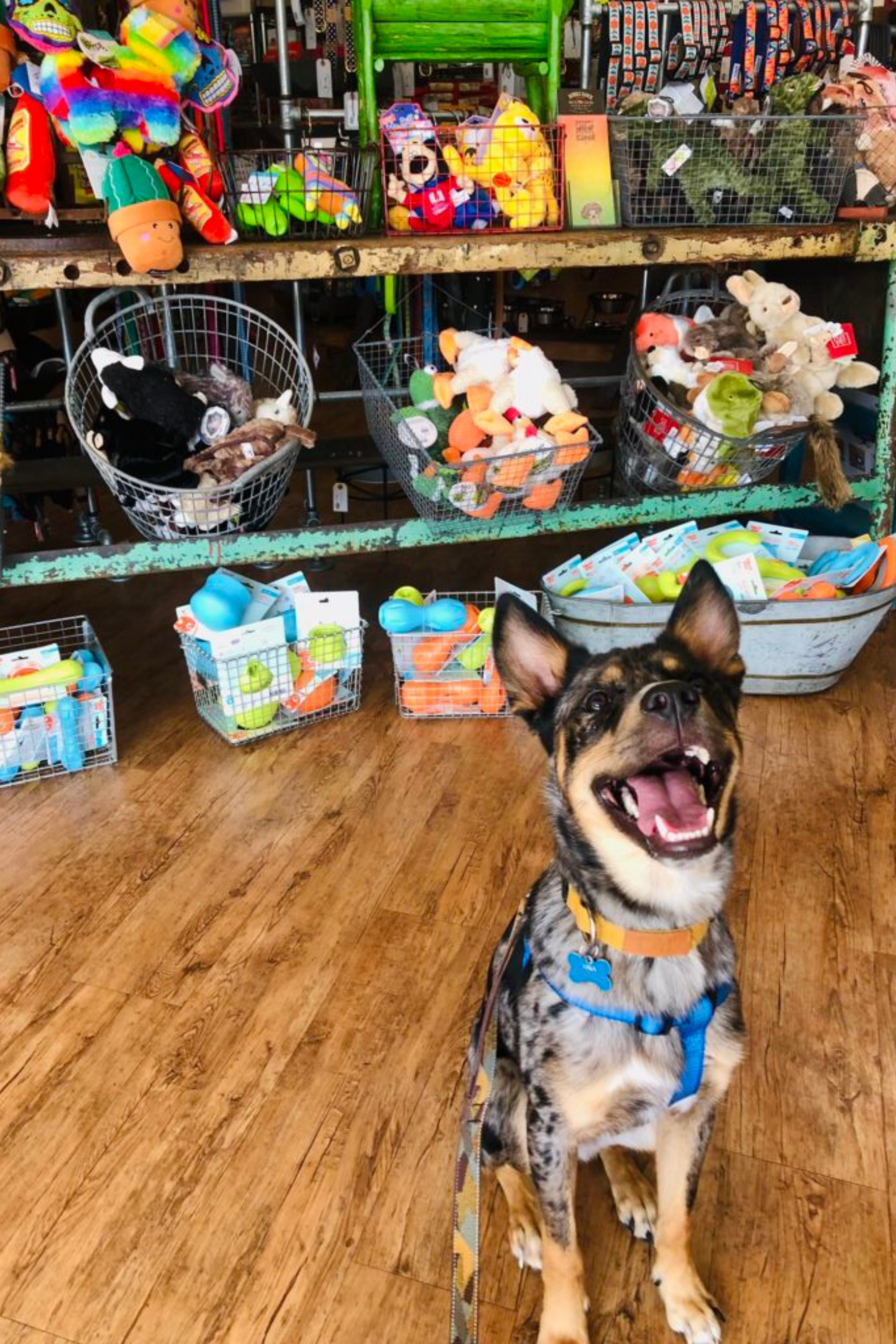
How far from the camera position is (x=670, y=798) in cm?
136

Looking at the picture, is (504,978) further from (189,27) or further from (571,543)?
(571,543)

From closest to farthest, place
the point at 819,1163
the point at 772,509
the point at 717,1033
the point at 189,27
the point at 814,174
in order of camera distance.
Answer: the point at 717,1033, the point at 819,1163, the point at 189,27, the point at 814,174, the point at 772,509

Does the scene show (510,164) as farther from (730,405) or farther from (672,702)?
(672,702)

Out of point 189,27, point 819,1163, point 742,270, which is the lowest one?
point 819,1163

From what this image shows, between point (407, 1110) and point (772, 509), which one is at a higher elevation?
point (772, 509)

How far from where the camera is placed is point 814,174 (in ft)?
Result: 9.50

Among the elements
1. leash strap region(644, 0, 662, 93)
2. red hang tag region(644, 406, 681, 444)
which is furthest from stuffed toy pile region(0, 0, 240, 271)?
leash strap region(644, 0, 662, 93)

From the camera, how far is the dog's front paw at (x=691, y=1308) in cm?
136

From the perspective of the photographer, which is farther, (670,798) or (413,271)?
(413,271)

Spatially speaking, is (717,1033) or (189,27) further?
(189,27)

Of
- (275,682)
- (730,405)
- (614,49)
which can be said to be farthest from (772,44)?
(275,682)

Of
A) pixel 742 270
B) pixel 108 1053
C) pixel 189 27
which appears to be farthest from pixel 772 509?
pixel 108 1053

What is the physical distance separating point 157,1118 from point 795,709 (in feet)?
6.65

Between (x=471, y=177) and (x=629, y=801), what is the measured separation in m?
1.99
